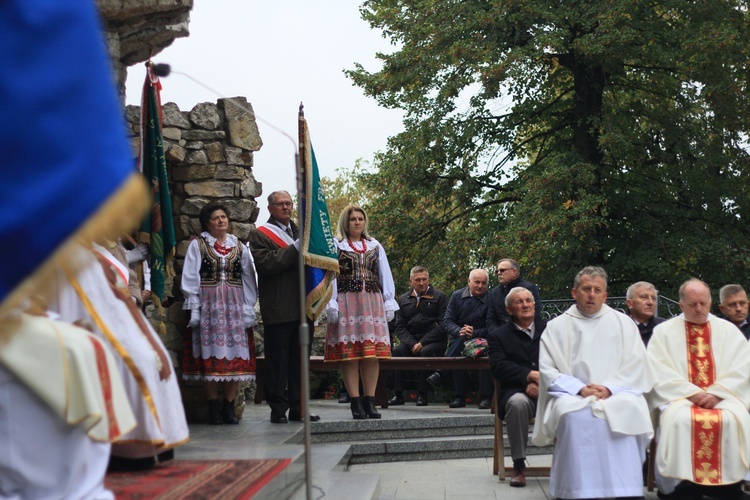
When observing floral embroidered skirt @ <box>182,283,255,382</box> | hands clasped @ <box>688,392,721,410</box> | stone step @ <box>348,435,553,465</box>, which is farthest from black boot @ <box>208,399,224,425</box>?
hands clasped @ <box>688,392,721,410</box>

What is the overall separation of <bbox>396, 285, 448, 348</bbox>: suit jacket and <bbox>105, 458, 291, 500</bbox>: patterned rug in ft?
19.2

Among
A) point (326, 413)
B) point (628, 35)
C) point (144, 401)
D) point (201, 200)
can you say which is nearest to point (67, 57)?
point (144, 401)

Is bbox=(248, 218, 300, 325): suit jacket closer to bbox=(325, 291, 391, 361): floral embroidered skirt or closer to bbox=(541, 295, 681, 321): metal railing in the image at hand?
bbox=(325, 291, 391, 361): floral embroidered skirt

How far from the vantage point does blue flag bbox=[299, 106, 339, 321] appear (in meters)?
8.31

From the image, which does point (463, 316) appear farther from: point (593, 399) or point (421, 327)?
point (593, 399)

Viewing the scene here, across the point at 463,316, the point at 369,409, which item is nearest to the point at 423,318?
the point at 463,316

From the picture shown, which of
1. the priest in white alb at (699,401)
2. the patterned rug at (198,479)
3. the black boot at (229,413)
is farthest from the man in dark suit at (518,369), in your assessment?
the black boot at (229,413)

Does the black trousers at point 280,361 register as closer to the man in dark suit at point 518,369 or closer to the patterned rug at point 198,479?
the man in dark suit at point 518,369

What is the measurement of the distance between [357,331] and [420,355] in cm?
280

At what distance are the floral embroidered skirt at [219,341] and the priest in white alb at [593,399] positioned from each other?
282 cm

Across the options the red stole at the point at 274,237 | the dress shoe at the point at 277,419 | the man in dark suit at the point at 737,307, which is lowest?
the dress shoe at the point at 277,419

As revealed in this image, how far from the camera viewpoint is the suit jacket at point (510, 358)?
7887 millimetres

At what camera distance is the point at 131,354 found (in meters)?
5.29

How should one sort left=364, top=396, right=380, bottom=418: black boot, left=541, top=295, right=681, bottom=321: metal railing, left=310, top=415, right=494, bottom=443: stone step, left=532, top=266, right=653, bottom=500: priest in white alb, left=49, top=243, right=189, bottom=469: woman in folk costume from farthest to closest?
left=541, top=295, right=681, bottom=321: metal railing < left=364, top=396, right=380, bottom=418: black boot < left=310, top=415, right=494, bottom=443: stone step < left=532, top=266, right=653, bottom=500: priest in white alb < left=49, top=243, right=189, bottom=469: woman in folk costume
